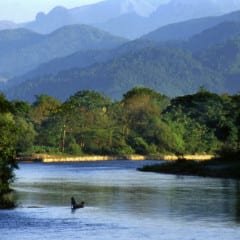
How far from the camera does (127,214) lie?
47.2 m

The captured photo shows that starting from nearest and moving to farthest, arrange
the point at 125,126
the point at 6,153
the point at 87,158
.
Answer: the point at 6,153
the point at 87,158
the point at 125,126

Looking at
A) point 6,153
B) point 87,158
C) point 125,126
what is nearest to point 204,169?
Result: point 6,153

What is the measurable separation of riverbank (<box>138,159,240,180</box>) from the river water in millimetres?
17768

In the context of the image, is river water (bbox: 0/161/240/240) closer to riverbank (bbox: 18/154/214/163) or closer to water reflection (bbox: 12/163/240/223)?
water reflection (bbox: 12/163/240/223)

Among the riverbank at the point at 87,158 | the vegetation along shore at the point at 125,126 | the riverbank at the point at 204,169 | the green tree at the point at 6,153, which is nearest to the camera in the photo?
the green tree at the point at 6,153

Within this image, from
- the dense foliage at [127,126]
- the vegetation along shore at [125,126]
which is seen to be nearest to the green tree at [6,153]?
the vegetation along shore at [125,126]

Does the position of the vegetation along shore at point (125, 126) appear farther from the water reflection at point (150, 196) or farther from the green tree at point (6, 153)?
the green tree at point (6, 153)

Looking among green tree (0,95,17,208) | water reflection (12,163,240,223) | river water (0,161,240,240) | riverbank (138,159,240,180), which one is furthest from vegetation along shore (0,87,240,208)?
green tree (0,95,17,208)

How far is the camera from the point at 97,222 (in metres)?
43.1

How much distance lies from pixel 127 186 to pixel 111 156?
327 feet

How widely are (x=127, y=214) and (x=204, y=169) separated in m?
50.2

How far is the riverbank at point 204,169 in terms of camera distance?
90.4 meters

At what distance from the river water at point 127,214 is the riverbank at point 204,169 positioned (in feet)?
58.3

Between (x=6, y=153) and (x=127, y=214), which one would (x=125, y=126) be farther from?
(x=127, y=214)
